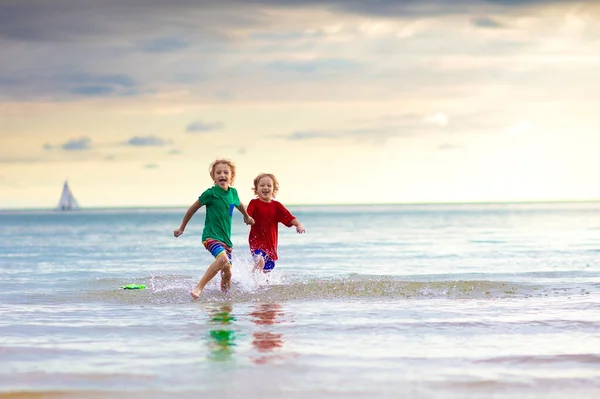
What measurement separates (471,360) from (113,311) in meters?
5.23

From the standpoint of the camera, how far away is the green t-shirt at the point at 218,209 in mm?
11188

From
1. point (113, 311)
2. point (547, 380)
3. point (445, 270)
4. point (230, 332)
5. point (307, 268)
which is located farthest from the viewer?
point (307, 268)

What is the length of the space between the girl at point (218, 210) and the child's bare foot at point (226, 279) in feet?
0.33

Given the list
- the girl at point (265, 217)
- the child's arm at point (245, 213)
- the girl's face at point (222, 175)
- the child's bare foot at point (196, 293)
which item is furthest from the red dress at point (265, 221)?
the child's bare foot at point (196, 293)

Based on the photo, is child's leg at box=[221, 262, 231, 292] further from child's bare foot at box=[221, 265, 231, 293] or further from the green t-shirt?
the green t-shirt

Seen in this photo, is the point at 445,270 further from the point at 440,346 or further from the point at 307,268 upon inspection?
the point at 440,346

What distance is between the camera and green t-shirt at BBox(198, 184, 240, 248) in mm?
11188

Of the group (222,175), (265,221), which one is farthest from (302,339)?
(265,221)

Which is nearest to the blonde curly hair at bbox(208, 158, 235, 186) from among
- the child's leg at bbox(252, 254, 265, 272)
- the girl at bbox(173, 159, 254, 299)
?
the girl at bbox(173, 159, 254, 299)

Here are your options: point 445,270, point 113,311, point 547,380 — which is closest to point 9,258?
point 445,270

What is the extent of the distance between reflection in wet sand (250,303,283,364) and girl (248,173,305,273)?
1.48m

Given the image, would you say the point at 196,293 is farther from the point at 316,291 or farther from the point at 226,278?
the point at 316,291

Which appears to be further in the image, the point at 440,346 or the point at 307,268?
the point at 307,268

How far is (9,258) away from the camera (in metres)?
25.6
